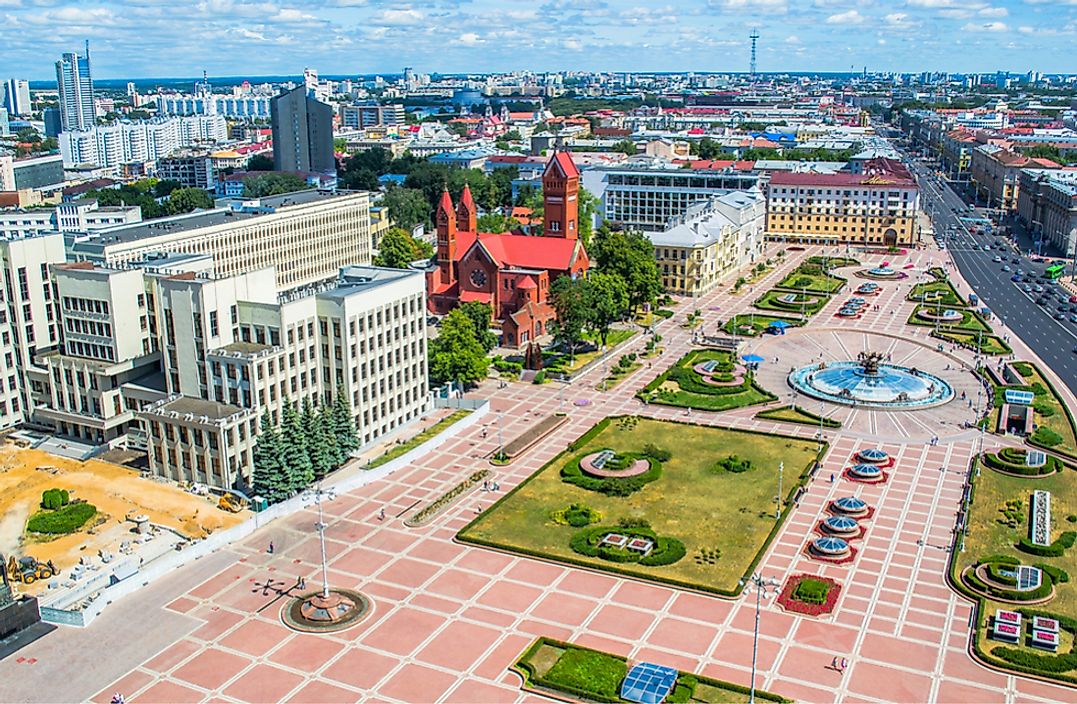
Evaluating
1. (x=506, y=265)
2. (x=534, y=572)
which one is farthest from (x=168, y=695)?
(x=506, y=265)

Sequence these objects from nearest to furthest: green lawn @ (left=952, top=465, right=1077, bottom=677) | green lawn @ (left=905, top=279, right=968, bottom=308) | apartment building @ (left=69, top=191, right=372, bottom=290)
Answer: green lawn @ (left=952, top=465, right=1077, bottom=677), apartment building @ (left=69, top=191, right=372, bottom=290), green lawn @ (left=905, top=279, right=968, bottom=308)

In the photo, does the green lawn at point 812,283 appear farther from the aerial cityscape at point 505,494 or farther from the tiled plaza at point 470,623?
the tiled plaza at point 470,623

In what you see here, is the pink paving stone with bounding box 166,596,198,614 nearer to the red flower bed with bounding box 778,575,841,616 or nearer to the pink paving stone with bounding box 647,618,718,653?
the pink paving stone with bounding box 647,618,718,653

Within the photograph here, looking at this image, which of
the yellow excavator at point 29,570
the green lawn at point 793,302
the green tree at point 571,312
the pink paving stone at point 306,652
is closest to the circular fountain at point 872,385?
the green tree at point 571,312

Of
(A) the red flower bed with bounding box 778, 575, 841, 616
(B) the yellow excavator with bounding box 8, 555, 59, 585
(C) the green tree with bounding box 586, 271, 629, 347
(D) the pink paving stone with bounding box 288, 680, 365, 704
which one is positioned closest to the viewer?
(D) the pink paving stone with bounding box 288, 680, 365, 704

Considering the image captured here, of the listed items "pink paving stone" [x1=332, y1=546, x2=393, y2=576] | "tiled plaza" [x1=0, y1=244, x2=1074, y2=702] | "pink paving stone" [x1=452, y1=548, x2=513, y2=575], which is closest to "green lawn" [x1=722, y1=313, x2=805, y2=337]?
"tiled plaza" [x1=0, y1=244, x2=1074, y2=702]

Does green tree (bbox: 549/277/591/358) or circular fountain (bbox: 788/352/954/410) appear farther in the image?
green tree (bbox: 549/277/591/358)
